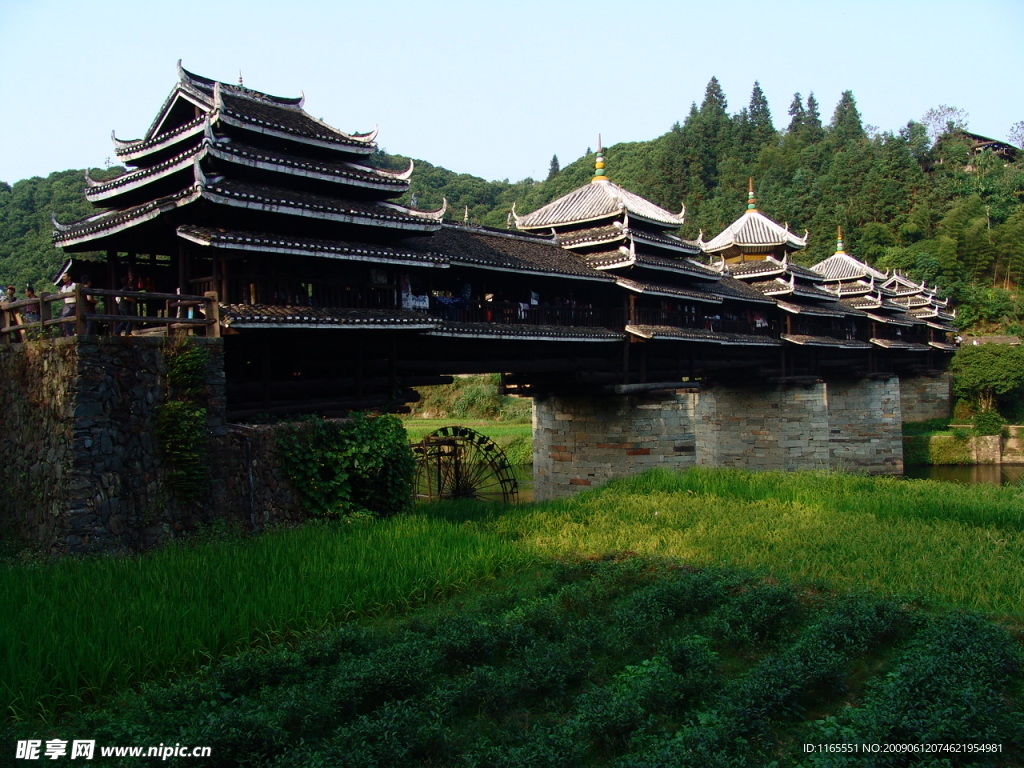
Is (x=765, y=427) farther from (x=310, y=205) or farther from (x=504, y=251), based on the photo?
(x=310, y=205)

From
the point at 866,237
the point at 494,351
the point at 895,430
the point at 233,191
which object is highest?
the point at 866,237

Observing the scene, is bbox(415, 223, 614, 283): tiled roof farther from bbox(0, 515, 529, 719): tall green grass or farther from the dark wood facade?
bbox(0, 515, 529, 719): tall green grass

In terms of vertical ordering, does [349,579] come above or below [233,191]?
below

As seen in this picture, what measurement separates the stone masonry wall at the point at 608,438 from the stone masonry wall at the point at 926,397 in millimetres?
26608

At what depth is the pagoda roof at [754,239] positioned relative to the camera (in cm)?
3036

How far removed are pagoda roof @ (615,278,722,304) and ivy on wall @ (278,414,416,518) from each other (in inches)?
341

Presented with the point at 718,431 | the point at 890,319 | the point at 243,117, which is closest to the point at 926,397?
the point at 890,319

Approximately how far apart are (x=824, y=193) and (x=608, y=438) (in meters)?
53.9

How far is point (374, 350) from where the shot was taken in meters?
14.0

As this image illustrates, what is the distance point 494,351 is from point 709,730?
1235cm

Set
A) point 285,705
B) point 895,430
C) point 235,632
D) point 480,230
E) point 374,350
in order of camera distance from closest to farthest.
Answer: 1. point 285,705
2. point 235,632
3. point 374,350
4. point 480,230
5. point 895,430

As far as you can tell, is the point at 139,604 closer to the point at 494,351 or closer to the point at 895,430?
the point at 494,351

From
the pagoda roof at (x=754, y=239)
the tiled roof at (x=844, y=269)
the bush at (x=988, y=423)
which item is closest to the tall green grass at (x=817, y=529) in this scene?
the pagoda roof at (x=754, y=239)

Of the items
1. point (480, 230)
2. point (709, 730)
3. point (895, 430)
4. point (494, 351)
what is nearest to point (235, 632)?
point (709, 730)
